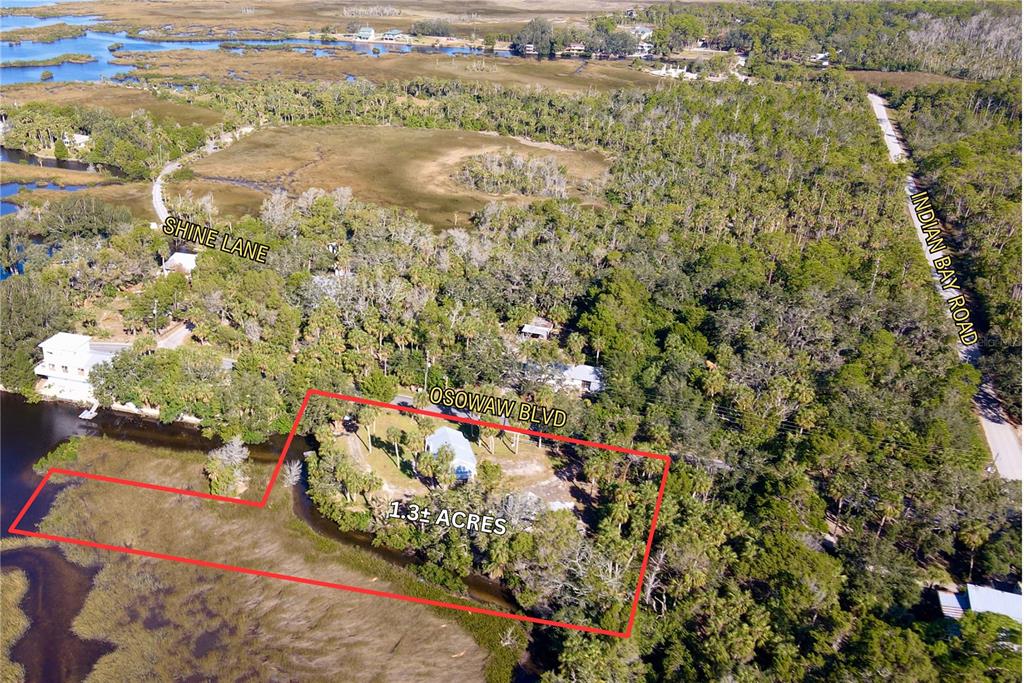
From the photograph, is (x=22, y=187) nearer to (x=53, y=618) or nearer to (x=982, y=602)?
(x=53, y=618)

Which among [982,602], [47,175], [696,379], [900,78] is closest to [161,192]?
[47,175]

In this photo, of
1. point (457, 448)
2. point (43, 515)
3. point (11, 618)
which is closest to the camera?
point (11, 618)

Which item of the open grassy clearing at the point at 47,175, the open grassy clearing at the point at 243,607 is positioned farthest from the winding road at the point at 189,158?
the open grassy clearing at the point at 243,607

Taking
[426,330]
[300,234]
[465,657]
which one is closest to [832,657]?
[465,657]

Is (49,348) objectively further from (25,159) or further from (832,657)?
(25,159)

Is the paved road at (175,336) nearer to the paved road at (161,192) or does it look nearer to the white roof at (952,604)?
the paved road at (161,192)

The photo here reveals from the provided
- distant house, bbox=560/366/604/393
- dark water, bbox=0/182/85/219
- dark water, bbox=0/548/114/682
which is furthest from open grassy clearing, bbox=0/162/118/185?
distant house, bbox=560/366/604/393
